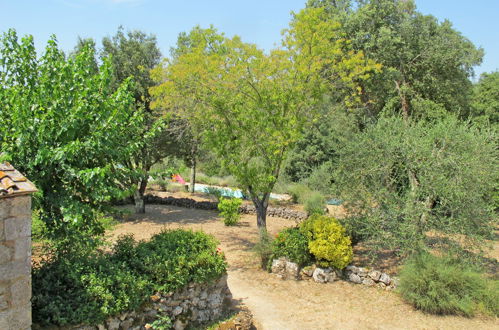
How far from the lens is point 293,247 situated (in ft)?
35.2

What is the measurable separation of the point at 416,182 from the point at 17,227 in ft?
32.9

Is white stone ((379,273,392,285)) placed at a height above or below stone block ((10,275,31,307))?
below

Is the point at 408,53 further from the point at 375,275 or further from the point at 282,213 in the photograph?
the point at 375,275

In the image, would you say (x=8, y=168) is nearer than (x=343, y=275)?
Yes

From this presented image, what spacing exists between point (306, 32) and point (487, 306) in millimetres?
9029

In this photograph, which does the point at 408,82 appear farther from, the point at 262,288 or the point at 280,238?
the point at 262,288

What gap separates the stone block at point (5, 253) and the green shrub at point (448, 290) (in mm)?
8444

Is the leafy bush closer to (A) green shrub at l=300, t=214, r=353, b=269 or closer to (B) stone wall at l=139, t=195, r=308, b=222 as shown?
(A) green shrub at l=300, t=214, r=353, b=269

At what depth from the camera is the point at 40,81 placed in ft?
21.9

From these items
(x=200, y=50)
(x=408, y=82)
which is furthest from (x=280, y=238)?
(x=408, y=82)

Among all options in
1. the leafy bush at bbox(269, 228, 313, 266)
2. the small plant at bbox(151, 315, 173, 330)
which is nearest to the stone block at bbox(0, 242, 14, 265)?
the small plant at bbox(151, 315, 173, 330)

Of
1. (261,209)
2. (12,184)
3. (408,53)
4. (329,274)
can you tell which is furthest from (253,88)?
(408,53)

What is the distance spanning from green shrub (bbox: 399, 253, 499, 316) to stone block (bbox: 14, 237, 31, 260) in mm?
8269

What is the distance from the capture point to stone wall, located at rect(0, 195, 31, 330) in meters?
4.59
